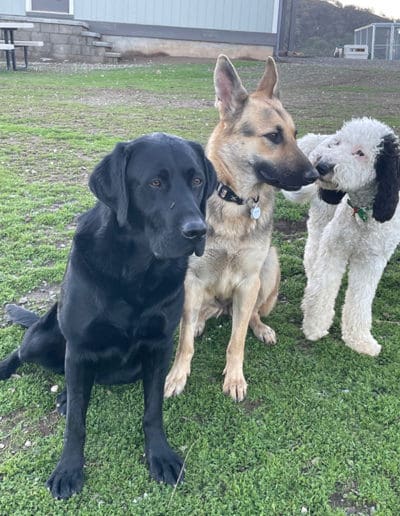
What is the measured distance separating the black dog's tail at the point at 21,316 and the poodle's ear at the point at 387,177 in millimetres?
2188

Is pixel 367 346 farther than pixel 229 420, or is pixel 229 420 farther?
pixel 367 346

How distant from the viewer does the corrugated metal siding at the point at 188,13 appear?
17219 millimetres

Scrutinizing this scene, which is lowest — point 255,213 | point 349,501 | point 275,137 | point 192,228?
point 349,501

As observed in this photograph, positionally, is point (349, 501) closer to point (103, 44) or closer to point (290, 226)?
point (290, 226)

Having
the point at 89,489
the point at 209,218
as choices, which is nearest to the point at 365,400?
the point at 209,218

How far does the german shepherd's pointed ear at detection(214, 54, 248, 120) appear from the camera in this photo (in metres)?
3.18

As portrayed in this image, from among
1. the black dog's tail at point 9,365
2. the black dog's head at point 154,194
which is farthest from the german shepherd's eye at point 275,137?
the black dog's tail at point 9,365

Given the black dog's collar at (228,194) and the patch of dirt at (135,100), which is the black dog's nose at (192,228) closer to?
the black dog's collar at (228,194)

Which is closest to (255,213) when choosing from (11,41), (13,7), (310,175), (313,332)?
(310,175)

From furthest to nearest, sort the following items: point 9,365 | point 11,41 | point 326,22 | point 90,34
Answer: point 326,22 < point 90,34 < point 11,41 < point 9,365

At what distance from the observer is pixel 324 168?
3.33 metres

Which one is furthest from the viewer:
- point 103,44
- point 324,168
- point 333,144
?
point 103,44

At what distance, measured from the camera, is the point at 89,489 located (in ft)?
7.77

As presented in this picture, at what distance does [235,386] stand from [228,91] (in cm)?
172
